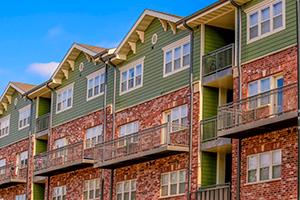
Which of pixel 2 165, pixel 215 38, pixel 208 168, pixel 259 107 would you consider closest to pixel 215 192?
pixel 208 168

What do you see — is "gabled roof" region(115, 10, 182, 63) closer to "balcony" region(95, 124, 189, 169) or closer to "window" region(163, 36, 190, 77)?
"window" region(163, 36, 190, 77)

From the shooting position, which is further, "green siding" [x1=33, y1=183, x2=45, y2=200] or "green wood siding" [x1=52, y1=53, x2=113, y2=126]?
"green siding" [x1=33, y1=183, x2=45, y2=200]

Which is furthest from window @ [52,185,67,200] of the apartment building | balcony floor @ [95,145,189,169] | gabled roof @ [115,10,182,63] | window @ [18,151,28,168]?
gabled roof @ [115,10,182,63]

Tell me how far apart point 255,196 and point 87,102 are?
1741cm

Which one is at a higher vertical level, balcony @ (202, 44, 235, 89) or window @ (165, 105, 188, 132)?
balcony @ (202, 44, 235, 89)

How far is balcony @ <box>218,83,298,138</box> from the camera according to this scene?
27.6m

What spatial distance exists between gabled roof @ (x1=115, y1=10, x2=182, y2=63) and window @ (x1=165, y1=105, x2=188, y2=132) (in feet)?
13.3

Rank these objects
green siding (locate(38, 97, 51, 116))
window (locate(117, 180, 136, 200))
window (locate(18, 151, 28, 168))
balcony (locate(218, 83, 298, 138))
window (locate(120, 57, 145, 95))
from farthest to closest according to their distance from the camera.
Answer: window (locate(18, 151, 28, 168))
green siding (locate(38, 97, 51, 116))
window (locate(120, 57, 145, 95))
window (locate(117, 180, 136, 200))
balcony (locate(218, 83, 298, 138))

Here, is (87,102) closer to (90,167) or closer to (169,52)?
(90,167)

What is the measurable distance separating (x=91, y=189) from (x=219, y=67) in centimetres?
1288

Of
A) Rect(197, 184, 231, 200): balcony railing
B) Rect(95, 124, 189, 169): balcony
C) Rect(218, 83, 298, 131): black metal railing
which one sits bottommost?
Rect(197, 184, 231, 200): balcony railing

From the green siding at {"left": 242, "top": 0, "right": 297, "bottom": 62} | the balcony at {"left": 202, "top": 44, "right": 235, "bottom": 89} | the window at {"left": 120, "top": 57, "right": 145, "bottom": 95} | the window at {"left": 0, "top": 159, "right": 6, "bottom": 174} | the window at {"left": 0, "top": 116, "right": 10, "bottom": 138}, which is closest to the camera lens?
the green siding at {"left": 242, "top": 0, "right": 297, "bottom": 62}

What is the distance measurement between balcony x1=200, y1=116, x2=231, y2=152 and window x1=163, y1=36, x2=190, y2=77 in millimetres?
3485

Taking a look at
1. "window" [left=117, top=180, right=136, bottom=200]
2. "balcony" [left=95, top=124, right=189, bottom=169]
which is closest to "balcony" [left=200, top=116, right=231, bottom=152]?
"balcony" [left=95, top=124, right=189, bottom=169]
